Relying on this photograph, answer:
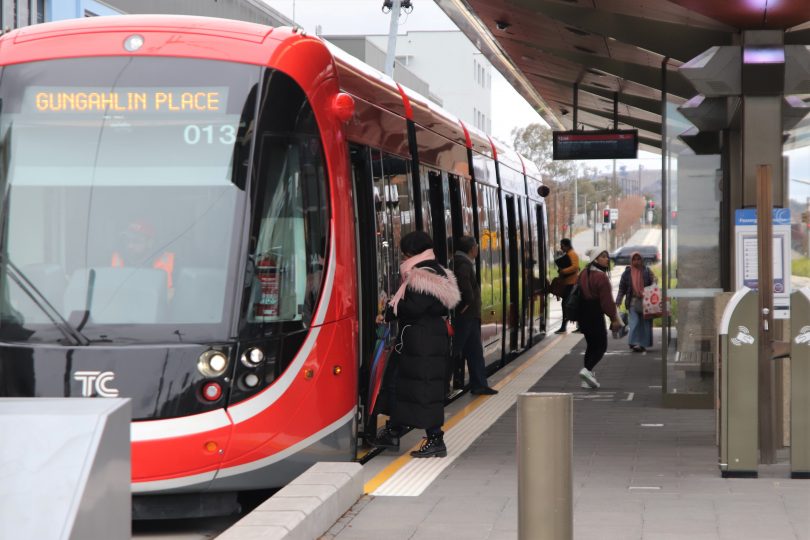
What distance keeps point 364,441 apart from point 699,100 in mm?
4103

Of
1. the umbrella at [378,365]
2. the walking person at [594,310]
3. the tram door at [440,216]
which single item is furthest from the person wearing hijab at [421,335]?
the walking person at [594,310]

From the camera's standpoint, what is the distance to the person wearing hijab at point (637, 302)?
2150 centimetres

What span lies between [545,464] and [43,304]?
3898 millimetres

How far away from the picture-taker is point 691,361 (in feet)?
44.9

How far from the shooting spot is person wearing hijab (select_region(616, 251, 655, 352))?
21500mm

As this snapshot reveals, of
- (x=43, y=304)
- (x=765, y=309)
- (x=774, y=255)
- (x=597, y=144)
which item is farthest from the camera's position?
(x=597, y=144)

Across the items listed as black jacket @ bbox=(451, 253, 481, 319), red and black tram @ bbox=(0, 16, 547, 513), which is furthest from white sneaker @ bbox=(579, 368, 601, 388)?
red and black tram @ bbox=(0, 16, 547, 513)

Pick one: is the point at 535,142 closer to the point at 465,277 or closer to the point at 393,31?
the point at 393,31

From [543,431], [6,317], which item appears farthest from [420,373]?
[543,431]

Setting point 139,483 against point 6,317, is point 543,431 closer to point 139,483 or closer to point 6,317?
point 139,483

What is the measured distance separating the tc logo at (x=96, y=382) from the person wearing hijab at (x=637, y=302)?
14.3 meters

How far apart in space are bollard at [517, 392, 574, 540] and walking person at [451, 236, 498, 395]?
8.11 meters

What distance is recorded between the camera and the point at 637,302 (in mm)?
21219

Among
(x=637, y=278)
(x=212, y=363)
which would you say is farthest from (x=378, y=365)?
(x=637, y=278)
